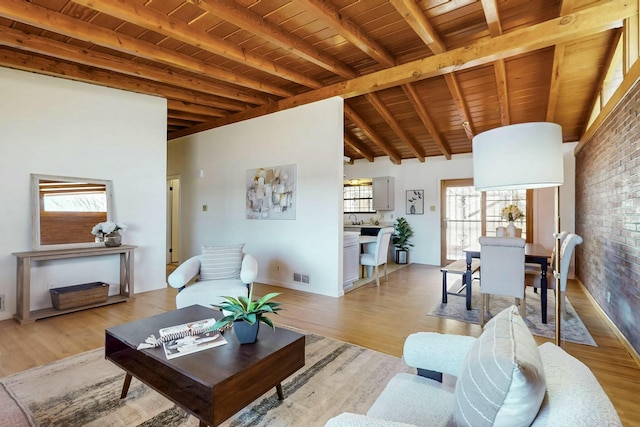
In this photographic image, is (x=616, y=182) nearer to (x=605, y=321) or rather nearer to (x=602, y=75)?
(x=605, y=321)

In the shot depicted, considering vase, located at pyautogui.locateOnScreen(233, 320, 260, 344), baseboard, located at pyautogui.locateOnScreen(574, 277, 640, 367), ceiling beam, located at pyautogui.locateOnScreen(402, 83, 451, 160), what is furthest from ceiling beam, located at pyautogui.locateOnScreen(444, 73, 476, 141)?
Result: vase, located at pyautogui.locateOnScreen(233, 320, 260, 344)

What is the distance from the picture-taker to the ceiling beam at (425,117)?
4.59 metres

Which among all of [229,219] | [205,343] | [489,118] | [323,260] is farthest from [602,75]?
[229,219]

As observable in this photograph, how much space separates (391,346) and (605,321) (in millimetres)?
2516

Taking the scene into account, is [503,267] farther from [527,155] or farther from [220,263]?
[220,263]

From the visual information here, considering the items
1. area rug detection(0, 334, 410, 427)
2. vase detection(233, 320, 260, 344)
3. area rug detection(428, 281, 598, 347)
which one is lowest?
area rug detection(428, 281, 598, 347)

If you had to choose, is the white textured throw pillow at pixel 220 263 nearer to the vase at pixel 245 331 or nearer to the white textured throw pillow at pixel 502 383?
the vase at pixel 245 331

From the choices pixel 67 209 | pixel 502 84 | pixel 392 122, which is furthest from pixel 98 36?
pixel 502 84

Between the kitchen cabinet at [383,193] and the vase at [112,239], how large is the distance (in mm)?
5275

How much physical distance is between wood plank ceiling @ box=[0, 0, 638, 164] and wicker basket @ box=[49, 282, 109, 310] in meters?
2.59

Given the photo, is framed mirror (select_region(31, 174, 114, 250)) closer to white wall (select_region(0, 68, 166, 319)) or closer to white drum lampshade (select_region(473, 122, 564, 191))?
white wall (select_region(0, 68, 166, 319))

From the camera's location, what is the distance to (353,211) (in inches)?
328

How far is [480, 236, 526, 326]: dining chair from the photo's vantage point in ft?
9.92

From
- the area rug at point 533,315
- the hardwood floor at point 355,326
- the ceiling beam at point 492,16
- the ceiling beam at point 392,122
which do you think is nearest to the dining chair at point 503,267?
the area rug at point 533,315
